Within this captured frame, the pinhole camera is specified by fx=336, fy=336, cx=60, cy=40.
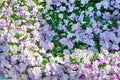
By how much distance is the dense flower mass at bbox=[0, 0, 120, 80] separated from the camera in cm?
380

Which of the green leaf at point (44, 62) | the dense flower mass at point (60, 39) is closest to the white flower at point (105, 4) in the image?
the dense flower mass at point (60, 39)

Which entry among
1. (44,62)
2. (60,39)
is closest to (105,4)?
(60,39)

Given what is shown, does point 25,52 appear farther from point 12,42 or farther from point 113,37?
point 113,37

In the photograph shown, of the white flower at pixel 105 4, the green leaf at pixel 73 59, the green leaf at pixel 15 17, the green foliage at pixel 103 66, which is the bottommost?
the green foliage at pixel 103 66

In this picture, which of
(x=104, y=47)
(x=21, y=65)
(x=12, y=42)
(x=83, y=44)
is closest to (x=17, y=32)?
(x=12, y=42)

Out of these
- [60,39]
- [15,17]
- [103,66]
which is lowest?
[103,66]

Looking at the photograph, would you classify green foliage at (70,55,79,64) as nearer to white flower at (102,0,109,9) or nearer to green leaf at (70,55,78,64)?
green leaf at (70,55,78,64)

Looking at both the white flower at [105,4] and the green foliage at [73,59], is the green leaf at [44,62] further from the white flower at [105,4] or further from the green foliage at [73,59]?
the white flower at [105,4]

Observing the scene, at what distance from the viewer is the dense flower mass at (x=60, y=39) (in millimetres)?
3805

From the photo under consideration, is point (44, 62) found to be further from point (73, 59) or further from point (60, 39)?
point (60, 39)

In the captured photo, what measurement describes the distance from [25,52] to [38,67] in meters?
0.29

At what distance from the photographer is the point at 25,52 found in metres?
4.03

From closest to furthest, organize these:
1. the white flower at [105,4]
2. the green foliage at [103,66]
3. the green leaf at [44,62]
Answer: the green foliage at [103,66]
the green leaf at [44,62]
the white flower at [105,4]

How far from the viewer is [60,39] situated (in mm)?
4340
